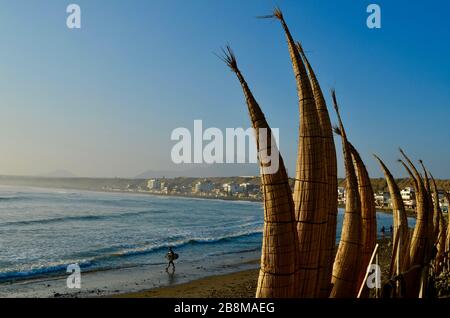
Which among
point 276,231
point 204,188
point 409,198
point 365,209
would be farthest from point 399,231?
point 204,188

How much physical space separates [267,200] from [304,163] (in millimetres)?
707

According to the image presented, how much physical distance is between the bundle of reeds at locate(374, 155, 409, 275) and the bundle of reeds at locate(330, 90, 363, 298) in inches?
20.3

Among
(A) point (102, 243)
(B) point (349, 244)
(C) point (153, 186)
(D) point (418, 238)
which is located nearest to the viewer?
(B) point (349, 244)

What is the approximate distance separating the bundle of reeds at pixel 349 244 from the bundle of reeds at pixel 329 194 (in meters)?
0.85

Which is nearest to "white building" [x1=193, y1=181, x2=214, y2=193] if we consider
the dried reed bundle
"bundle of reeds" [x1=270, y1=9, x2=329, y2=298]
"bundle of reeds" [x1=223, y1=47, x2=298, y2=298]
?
the dried reed bundle

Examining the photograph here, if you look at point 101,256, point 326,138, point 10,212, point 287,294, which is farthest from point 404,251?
point 10,212

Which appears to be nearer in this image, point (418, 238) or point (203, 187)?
point (418, 238)

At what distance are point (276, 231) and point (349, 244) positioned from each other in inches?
85.3

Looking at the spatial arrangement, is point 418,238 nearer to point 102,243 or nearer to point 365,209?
point 365,209

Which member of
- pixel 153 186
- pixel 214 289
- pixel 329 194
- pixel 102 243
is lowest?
pixel 153 186

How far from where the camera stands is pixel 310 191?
4473 mm

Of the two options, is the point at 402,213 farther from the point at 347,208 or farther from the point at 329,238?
the point at 329,238

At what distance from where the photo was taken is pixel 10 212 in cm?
4984

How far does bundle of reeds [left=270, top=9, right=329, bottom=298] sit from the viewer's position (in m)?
4.43
